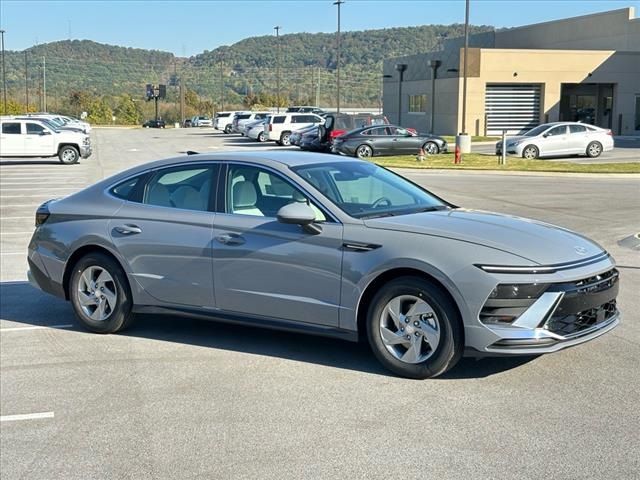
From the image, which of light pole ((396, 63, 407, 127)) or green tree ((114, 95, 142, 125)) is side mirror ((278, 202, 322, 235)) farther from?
green tree ((114, 95, 142, 125))

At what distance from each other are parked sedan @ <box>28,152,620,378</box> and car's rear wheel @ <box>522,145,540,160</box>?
85.1 feet

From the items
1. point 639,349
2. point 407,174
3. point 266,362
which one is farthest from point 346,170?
point 407,174

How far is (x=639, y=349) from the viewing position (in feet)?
21.5

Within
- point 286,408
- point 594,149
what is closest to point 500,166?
point 594,149

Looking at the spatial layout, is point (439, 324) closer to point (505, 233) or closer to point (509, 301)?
point (509, 301)

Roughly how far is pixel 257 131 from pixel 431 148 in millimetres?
17699

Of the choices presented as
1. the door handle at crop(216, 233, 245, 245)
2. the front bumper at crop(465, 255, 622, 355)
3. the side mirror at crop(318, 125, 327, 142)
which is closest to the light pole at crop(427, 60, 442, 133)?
the side mirror at crop(318, 125, 327, 142)

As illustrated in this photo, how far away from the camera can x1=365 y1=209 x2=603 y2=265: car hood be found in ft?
18.3

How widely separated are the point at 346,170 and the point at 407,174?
20.5 metres

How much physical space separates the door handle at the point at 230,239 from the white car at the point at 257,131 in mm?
42689

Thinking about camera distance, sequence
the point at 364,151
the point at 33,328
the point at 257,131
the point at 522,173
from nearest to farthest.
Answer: the point at 33,328 → the point at 522,173 → the point at 364,151 → the point at 257,131

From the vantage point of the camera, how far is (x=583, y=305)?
18.3ft

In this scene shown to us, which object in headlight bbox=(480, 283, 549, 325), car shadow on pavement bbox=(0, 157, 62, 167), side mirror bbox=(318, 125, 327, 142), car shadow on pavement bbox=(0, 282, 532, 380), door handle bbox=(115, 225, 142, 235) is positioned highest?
side mirror bbox=(318, 125, 327, 142)

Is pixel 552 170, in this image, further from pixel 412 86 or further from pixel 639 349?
pixel 412 86
